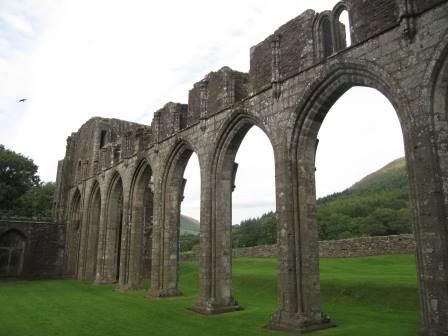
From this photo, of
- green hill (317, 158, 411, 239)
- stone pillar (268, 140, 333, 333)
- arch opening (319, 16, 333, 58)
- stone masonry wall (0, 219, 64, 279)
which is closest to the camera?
stone pillar (268, 140, 333, 333)

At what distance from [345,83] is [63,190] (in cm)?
2135

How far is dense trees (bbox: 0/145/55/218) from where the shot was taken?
29219mm

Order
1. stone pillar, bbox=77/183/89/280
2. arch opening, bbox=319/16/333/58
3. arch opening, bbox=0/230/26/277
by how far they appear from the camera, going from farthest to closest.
Answer: arch opening, bbox=0/230/26/277 → stone pillar, bbox=77/183/89/280 → arch opening, bbox=319/16/333/58

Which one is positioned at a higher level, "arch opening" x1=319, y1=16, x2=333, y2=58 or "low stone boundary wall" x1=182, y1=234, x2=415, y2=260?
"arch opening" x1=319, y1=16, x2=333, y2=58

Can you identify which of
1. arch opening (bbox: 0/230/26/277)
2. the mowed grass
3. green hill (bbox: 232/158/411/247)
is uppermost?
green hill (bbox: 232/158/411/247)

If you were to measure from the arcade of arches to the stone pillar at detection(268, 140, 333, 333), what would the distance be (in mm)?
21

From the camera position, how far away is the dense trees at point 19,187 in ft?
95.9

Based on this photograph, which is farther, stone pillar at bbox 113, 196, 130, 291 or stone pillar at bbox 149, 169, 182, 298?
stone pillar at bbox 113, 196, 130, 291

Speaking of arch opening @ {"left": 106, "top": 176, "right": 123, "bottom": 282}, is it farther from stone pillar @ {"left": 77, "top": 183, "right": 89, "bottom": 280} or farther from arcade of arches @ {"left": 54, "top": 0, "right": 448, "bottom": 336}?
stone pillar @ {"left": 77, "top": 183, "right": 89, "bottom": 280}

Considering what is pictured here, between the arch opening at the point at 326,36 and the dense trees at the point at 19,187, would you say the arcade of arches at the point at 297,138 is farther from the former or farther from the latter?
the dense trees at the point at 19,187

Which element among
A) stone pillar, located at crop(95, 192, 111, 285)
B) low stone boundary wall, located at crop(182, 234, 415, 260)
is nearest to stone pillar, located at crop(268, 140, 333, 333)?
low stone boundary wall, located at crop(182, 234, 415, 260)

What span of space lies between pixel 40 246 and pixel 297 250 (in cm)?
1866

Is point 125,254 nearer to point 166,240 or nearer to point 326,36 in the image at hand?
point 166,240

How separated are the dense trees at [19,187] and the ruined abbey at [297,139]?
59.0 ft
